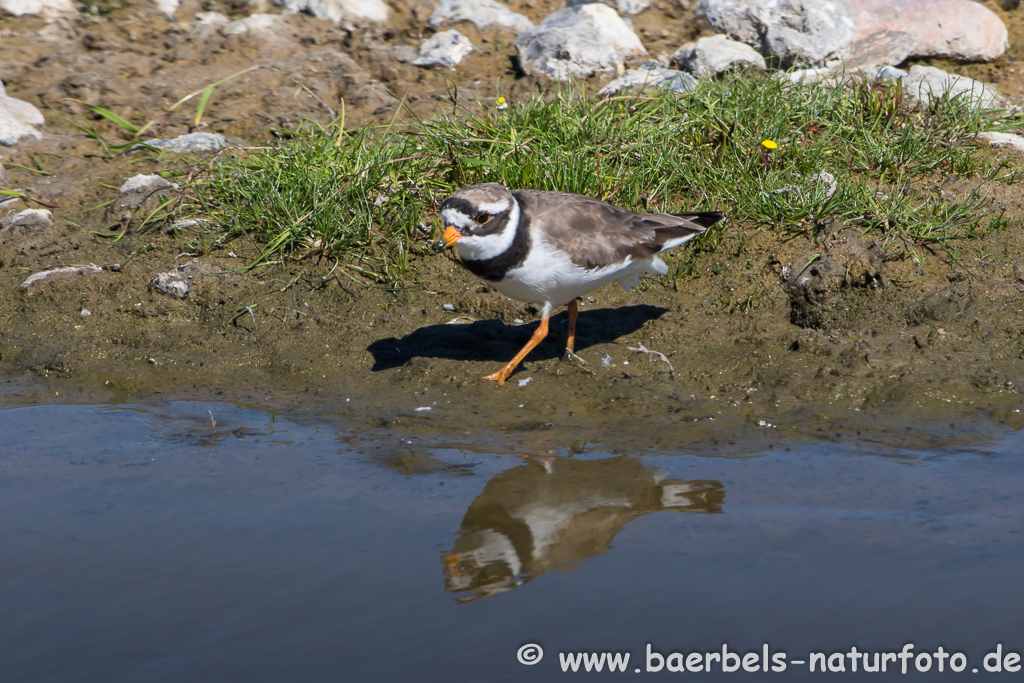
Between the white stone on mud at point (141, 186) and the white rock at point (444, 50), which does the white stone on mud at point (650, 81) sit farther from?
the white stone on mud at point (141, 186)

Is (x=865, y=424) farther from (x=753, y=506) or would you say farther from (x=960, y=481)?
(x=753, y=506)

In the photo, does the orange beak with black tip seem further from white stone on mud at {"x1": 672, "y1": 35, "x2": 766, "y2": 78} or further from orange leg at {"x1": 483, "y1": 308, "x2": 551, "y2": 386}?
white stone on mud at {"x1": 672, "y1": 35, "x2": 766, "y2": 78}

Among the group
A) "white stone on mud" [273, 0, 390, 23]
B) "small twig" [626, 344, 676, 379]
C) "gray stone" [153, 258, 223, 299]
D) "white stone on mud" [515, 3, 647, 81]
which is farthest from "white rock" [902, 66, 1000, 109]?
"gray stone" [153, 258, 223, 299]

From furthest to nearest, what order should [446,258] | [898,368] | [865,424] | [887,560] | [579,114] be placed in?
[579,114], [446,258], [898,368], [865,424], [887,560]

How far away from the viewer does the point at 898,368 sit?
202 inches

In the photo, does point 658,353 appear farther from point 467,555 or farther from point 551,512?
point 467,555

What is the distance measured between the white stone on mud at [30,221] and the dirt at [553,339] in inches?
2.6

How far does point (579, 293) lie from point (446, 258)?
53.2 inches

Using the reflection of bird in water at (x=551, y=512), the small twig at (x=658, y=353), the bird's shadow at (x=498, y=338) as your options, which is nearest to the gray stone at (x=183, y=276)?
the bird's shadow at (x=498, y=338)

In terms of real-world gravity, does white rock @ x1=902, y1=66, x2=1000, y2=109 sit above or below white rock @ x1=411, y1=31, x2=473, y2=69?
above

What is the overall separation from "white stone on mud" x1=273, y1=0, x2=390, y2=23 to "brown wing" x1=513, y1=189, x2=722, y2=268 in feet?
16.0

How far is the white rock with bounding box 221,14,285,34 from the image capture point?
8.97m

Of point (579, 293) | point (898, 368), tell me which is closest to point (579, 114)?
point (579, 293)

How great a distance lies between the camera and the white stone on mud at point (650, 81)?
7.56m
